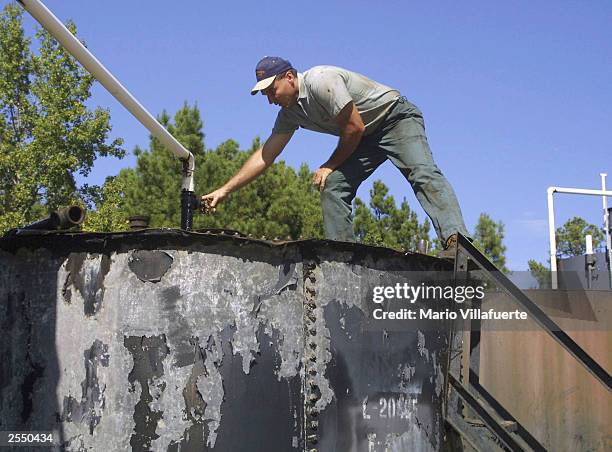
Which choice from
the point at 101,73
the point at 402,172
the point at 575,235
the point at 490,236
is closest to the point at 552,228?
the point at 402,172

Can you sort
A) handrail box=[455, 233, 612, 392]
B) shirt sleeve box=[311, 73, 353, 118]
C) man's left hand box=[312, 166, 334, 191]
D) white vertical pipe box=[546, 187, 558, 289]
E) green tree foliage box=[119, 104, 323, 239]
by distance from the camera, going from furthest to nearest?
1. green tree foliage box=[119, 104, 323, 239]
2. white vertical pipe box=[546, 187, 558, 289]
3. man's left hand box=[312, 166, 334, 191]
4. shirt sleeve box=[311, 73, 353, 118]
5. handrail box=[455, 233, 612, 392]

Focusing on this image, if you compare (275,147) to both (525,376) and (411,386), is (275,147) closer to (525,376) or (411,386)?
(411,386)

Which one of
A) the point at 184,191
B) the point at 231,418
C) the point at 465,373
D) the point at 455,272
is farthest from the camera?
the point at 184,191

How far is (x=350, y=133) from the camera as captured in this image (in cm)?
433

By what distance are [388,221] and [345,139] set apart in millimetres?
21108

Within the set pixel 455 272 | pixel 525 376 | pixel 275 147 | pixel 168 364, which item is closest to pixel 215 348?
pixel 168 364

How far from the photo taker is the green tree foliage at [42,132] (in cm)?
2003

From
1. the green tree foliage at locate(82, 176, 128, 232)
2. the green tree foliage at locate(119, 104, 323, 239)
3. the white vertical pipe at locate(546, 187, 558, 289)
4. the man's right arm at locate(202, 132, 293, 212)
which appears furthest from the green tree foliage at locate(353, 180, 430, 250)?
the man's right arm at locate(202, 132, 293, 212)

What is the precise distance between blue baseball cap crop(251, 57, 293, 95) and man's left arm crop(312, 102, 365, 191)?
1.45 ft

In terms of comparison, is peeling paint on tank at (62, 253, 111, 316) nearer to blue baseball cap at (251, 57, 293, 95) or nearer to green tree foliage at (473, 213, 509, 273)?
blue baseball cap at (251, 57, 293, 95)

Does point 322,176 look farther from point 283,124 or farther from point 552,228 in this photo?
point 552,228

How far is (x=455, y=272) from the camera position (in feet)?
12.4

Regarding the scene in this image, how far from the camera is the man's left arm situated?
425 centimetres

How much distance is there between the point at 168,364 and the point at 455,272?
59.4 inches
